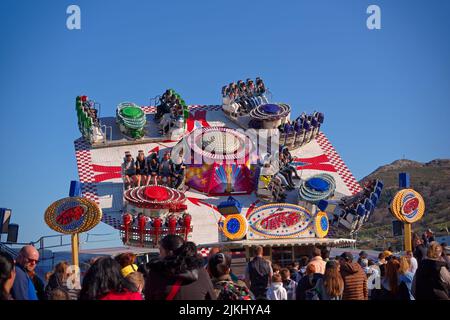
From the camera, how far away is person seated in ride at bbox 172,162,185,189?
818 inches

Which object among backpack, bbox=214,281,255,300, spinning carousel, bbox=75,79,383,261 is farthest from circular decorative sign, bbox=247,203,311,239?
backpack, bbox=214,281,255,300

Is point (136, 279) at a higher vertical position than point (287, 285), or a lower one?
higher

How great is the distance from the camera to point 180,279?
17.9ft

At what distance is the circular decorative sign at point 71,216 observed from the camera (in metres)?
15.7

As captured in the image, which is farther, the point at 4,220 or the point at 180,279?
the point at 4,220

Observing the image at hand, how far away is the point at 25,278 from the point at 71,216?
10071 mm

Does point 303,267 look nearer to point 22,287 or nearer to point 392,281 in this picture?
point 392,281

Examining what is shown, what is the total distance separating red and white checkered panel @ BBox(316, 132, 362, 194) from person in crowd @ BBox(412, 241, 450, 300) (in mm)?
14726

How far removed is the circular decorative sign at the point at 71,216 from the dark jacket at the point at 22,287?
985 cm

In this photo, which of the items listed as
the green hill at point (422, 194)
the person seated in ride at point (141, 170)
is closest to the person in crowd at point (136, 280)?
the person seated in ride at point (141, 170)

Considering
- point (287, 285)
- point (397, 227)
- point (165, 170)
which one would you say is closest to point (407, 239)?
point (397, 227)

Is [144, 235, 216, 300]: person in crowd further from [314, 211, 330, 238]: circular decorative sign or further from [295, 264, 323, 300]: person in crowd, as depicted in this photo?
[314, 211, 330, 238]: circular decorative sign

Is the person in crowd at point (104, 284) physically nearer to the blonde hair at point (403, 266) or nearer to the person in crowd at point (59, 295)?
the person in crowd at point (59, 295)
